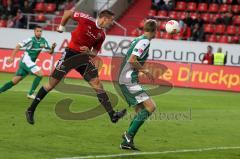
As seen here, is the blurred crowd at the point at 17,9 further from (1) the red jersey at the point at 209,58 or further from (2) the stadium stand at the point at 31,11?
(1) the red jersey at the point at 209,58

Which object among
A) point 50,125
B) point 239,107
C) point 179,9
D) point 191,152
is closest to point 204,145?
point 191,152

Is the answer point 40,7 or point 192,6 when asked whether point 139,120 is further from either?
point 40,7

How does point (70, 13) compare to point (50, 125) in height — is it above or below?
above

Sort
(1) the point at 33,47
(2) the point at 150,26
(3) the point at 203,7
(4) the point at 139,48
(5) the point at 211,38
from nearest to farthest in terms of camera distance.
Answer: (4) the point at 139,48 → (2) the point at 150,26 → (1) the point at 33,47 → (5) the point at 211,38 → (3) the point at 203,7

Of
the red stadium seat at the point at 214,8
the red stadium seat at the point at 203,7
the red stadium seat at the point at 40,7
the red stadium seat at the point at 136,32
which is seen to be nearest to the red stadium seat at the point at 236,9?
the red stadium seat at the point at 214,8

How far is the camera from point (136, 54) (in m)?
12.6

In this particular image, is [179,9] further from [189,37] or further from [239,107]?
[239,107]

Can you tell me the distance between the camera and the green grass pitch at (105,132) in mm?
12508

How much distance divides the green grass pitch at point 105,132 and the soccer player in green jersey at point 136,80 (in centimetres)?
45

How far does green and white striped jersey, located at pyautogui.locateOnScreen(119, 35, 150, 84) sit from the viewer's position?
12633 mm

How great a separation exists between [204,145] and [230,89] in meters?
15.9

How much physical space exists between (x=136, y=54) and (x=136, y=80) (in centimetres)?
68

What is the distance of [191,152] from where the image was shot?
513 inches

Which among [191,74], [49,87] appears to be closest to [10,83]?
[49,87]
